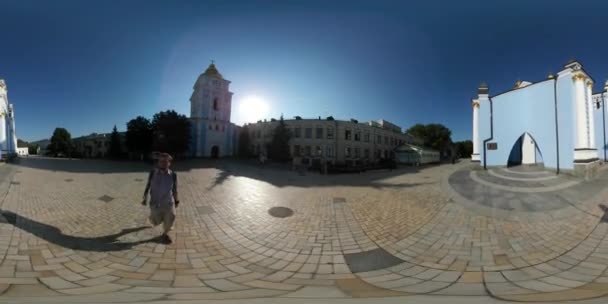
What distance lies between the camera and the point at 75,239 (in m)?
3.98

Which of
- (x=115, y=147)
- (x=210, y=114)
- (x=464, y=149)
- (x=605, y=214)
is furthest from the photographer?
(x=464, y=149)

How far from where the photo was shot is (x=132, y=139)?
24.8 meters

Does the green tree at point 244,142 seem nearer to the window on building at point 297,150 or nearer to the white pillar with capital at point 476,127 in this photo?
the window on building at point 297,150

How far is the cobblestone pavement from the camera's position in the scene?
2.80 metres

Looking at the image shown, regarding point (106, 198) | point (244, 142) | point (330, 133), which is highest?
point (330, 133)

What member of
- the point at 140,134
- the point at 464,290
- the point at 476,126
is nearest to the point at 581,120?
the point at 476,126

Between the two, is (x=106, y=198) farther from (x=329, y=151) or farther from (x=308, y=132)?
(x=329, y=151)

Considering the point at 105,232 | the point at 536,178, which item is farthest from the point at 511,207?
the point at 105,232

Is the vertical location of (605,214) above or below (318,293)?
above

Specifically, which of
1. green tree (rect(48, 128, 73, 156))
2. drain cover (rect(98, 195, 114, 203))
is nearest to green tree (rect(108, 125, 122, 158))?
green tree (rect(48, 128, 73, 156))

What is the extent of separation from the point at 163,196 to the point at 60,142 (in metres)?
42.5

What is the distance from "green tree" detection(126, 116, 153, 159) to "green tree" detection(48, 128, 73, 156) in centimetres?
1711

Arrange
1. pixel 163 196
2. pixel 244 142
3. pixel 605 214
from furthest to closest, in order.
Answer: pixel 244 142 < pixel 605 214 < pixel 163 196

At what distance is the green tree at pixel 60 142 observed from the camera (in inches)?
1316
